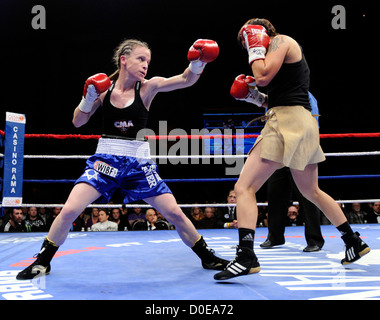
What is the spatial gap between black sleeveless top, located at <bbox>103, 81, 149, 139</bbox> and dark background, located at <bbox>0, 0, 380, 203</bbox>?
531cm

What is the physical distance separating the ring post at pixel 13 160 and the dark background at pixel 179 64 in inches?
141

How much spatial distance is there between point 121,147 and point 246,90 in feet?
2.18

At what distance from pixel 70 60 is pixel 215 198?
4.24 metres

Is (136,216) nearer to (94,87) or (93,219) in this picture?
(93,219)

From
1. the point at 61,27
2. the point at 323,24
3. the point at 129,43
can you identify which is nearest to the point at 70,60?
the point at 61,27

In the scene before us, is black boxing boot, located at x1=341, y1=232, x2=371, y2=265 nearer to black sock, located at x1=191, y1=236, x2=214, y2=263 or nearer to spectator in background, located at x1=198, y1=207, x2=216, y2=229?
black sock, located at x1=191, y1=236, x2=214, y2=263

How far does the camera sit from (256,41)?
1.65 meters

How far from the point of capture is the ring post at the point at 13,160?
3.35 metres

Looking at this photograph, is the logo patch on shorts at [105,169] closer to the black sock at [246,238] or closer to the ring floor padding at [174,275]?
the ring floor padding at [174,275]

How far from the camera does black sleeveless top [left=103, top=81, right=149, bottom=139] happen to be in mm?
1770

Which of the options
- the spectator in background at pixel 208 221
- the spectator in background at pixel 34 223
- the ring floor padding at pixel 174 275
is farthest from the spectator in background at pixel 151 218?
the ring floor padding at pixel 174 275

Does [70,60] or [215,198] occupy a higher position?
[70,60]
